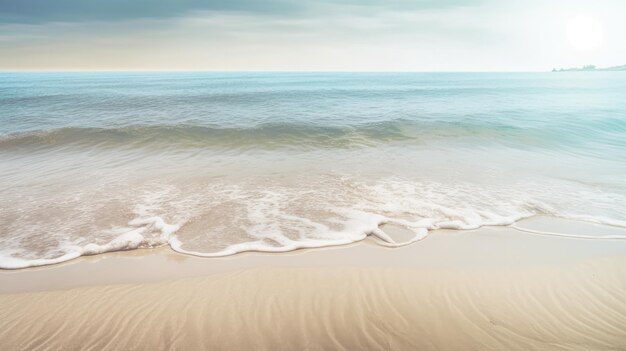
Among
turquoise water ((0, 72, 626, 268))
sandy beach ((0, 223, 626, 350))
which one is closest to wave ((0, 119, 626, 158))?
turquoise water ((0, 72, 626, 268))

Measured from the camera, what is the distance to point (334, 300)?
444 centimetres

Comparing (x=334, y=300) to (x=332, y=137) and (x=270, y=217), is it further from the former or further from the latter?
(x=332, y=137)

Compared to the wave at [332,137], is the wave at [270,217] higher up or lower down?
lower down

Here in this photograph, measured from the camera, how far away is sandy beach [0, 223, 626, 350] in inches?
149

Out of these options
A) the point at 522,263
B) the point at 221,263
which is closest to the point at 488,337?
the point at 522,263

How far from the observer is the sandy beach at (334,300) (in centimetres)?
380

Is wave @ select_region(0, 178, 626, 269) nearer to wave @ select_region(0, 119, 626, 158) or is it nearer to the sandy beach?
the sandy beach

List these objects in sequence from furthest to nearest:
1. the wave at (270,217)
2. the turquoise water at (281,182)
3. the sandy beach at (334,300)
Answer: the turquoise water at (281,182)
the wave at (270,217)
the sandy beach at (334,300)

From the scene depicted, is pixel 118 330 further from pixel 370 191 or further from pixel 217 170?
pixel 217 170

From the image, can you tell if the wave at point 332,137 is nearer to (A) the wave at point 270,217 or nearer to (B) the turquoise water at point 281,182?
(B) the turquoise water at point 281,182

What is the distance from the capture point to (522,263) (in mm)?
5371

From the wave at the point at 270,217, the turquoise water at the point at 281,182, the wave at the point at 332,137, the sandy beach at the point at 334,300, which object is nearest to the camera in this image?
the sandy beach at the point at 334,300

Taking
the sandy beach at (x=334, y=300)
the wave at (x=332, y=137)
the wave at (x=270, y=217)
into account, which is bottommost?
the sandy beach at (x=334, y=300)

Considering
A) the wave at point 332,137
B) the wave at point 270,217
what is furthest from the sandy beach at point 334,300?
the wave at point 332,137
